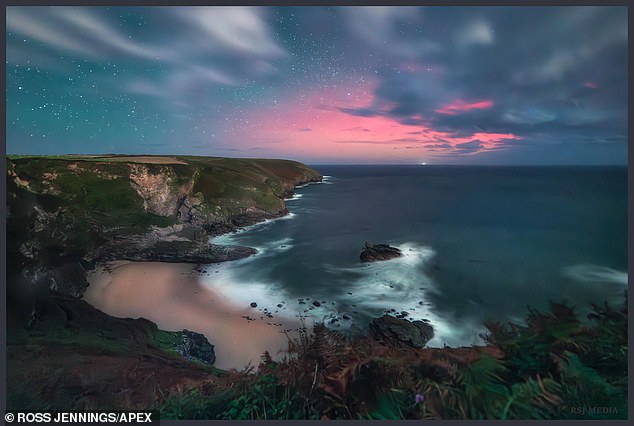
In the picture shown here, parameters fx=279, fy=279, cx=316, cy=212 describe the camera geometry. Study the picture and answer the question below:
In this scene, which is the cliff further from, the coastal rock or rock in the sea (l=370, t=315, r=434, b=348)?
rock in the sea (l=370, t=315, r=434, b=348)

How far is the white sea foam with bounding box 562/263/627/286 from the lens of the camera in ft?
24.6

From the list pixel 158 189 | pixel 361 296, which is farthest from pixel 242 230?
pixel 361 296

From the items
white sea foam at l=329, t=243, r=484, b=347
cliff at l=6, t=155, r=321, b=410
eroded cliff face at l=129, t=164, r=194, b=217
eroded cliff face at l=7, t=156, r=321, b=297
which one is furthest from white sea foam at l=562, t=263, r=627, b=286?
eroded cliff face at l=129, t=164, r=194, b=217

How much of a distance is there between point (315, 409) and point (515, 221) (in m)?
32.1

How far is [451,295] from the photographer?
16.1 meters

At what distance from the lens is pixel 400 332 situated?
12477 mm

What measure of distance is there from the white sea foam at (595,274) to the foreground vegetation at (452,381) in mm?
4086

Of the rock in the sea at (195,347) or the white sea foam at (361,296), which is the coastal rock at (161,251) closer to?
the white sea foam at (361,296)

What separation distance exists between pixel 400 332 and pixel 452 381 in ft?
31.2

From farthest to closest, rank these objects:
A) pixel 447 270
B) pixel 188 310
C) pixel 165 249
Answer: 1. pixel 165 249
2. pixel 447 270
3. pixel 188 310

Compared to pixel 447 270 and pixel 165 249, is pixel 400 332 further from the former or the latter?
pixel 165 249

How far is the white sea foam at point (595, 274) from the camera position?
748 centimetres

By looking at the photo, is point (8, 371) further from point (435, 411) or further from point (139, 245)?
point (139, 245)

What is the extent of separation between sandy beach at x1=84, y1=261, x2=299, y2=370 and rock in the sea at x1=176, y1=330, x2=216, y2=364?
1.32ft
